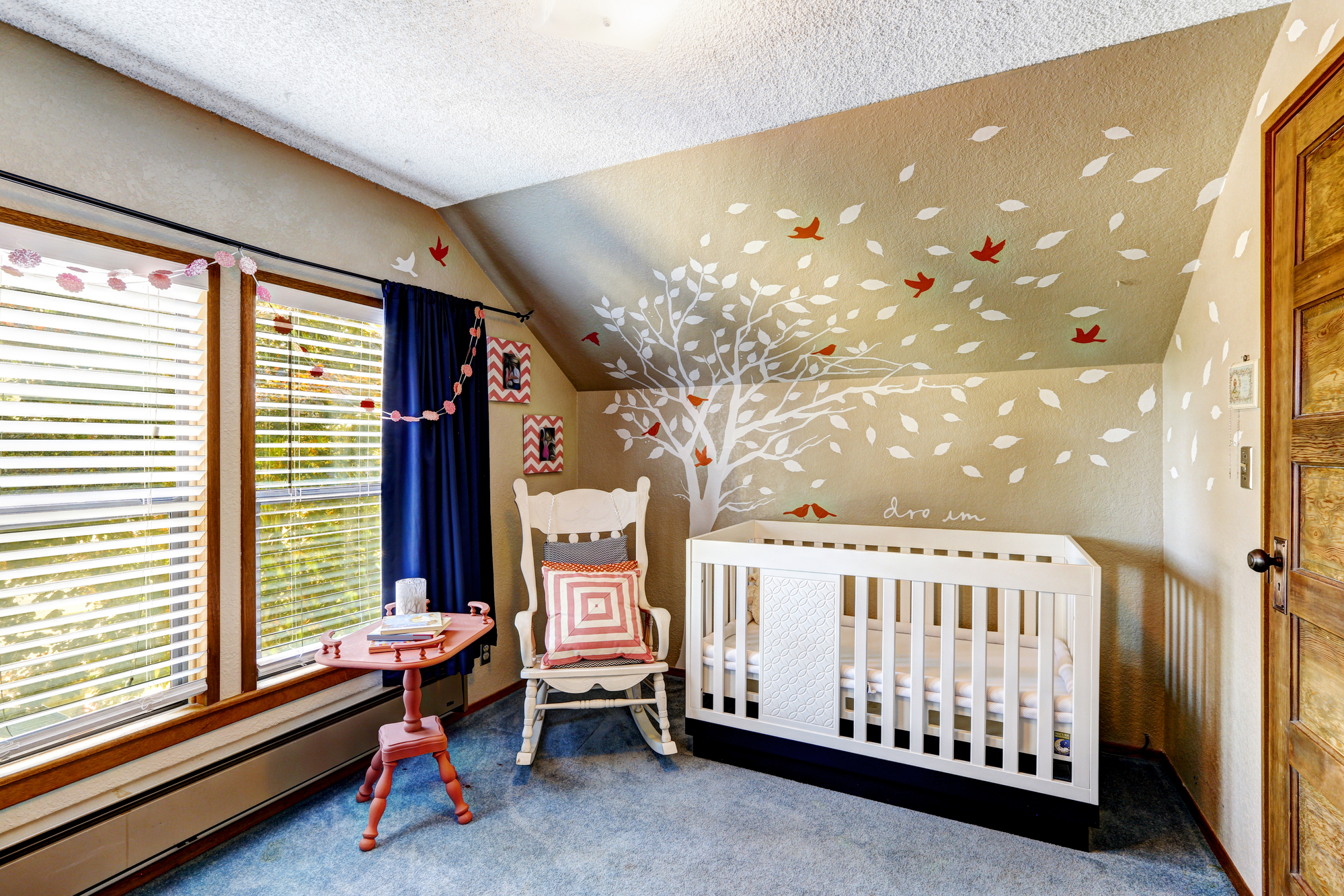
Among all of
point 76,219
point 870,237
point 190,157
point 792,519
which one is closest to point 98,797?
point 76,219

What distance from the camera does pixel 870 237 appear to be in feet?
7.73

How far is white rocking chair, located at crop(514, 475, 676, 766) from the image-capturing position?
2.48 meters

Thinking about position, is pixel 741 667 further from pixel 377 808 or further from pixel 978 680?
pixel 377 808

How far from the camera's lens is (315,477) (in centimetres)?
237

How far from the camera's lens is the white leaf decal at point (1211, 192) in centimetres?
190

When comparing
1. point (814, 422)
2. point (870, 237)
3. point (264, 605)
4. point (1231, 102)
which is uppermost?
point (1231, 102)

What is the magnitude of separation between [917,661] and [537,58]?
2109 mm

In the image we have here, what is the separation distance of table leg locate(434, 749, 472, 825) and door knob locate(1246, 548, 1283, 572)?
228 centimetres

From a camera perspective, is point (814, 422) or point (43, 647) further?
point (814, 422)

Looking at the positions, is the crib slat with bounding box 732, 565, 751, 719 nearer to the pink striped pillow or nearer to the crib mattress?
the crib mattress

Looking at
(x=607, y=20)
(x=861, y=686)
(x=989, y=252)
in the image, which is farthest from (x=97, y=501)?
(x=989, y=252)

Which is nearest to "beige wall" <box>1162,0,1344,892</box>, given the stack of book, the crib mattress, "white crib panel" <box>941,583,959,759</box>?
the crib mattress

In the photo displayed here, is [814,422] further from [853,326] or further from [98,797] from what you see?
[98,797]

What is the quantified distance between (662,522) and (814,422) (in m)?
0.98
